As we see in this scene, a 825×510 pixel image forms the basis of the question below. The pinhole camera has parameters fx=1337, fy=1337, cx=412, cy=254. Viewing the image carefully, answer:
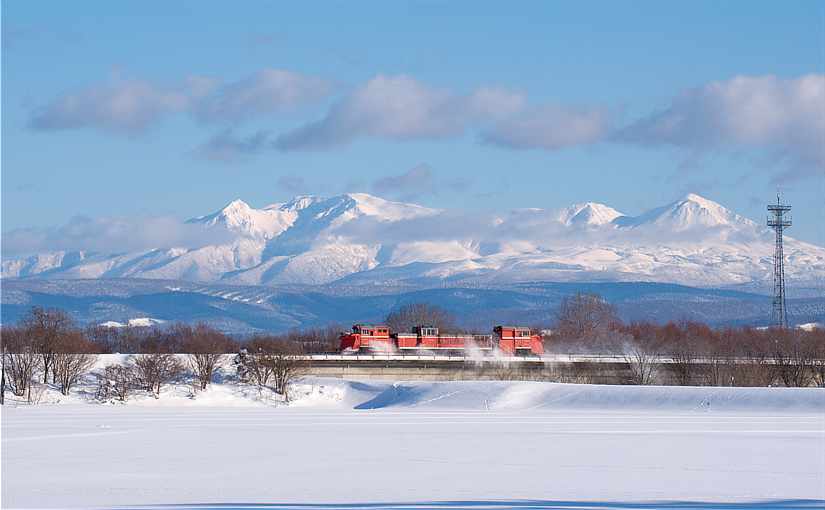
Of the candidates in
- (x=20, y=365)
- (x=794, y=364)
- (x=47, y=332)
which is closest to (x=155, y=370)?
(x=20, y=365)

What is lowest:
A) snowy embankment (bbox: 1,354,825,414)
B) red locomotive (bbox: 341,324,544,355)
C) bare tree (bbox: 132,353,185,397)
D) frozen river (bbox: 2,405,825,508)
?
frozen river (bbox: 2,405,825,508)

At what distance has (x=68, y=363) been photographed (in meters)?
75.1

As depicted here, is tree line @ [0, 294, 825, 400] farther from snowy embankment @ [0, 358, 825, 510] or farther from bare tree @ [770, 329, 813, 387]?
snowy embankment @ [0, 358, 825, 510]

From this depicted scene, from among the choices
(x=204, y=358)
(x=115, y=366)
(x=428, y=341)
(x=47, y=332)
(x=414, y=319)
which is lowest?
(x=115, y=366)

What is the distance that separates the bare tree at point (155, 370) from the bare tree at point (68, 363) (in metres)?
2.88

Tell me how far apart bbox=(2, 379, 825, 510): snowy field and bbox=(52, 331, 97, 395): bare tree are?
15.0 m

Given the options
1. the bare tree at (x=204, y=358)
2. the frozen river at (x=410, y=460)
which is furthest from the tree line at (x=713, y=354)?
the frozen river at (x=410, y=460)

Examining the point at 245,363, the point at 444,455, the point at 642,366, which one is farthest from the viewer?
the point at 642,366

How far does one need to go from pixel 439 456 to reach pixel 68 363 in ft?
147

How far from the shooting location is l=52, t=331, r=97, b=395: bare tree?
74625mm

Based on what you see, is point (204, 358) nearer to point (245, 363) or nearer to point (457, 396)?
point (245, 363)

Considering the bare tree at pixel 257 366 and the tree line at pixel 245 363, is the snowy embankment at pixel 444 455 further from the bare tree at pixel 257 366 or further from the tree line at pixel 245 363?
A: the bare tree at pixel 257 366

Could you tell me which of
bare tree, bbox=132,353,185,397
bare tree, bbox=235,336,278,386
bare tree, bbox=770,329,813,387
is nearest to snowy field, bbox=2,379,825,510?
bare tree, bbox=132,353,185,397

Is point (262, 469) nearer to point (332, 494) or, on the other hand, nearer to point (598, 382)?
point (332, 494)
